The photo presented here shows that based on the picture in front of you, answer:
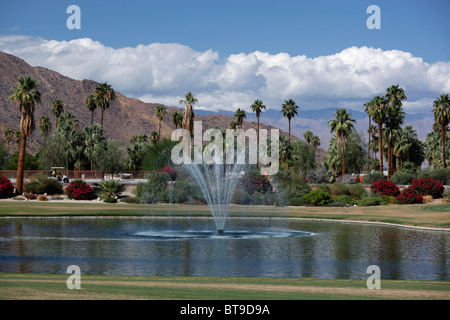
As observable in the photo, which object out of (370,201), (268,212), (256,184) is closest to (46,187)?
(256,184)

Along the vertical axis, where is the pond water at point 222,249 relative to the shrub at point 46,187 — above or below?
below

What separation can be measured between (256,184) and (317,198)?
316 inches

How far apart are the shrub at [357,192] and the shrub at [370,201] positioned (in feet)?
11.7

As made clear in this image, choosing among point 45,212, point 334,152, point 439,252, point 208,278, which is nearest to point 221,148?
point 334,152

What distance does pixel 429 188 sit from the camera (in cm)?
5816

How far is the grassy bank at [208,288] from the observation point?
1309cm

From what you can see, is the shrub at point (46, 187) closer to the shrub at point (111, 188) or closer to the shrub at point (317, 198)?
the shrub at point (111, 188)

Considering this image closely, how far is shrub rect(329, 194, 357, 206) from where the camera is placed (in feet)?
184

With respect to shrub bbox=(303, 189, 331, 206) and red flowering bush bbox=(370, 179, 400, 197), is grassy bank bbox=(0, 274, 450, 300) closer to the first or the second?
shrub bbox=(303, 189, 331, 206)

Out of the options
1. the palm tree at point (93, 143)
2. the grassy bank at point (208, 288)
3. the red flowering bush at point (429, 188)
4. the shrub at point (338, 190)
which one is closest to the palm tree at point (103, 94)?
the palm tree at point (93, 143)

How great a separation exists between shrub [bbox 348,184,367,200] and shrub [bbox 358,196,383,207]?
3.56 metres
